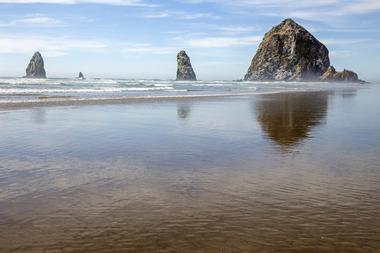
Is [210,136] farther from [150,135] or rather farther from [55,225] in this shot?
[55,225]

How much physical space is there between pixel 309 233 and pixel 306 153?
503 centimetres

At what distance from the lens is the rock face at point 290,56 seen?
148m

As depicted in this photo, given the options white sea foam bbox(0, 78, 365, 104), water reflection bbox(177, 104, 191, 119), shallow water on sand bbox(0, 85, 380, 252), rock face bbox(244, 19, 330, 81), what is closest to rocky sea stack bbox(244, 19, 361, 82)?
rock face bbox(244, 19, 330, 81)

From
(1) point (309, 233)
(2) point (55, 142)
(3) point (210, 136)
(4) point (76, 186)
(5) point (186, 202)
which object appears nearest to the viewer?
→ (1) point (309, 233)

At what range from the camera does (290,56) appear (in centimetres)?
15050

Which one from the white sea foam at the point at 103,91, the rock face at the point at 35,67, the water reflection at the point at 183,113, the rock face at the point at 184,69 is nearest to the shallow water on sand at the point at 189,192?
the water reflection at the point at 183,113

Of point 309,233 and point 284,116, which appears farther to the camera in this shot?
point 284,116

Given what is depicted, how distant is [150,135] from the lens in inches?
488

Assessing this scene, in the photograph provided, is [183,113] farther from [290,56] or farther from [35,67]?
[35,67]

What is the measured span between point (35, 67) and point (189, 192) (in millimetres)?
168008

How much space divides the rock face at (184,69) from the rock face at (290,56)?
23178 mm

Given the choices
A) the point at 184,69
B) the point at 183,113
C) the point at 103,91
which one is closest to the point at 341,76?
the point at 184,69

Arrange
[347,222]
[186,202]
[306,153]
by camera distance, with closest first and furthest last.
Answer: [347,222]
[186,202]
[306,153]

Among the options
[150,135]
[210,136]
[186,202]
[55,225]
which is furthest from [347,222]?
[150,135]
